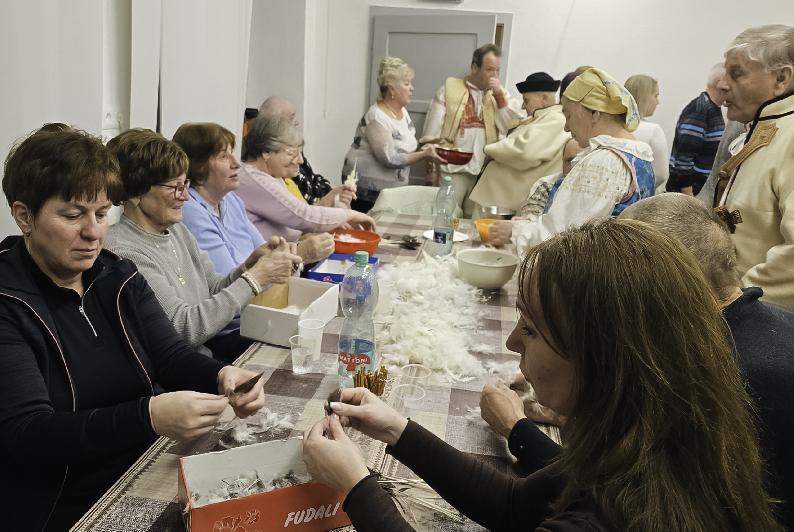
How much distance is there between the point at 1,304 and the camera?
4.07 feet

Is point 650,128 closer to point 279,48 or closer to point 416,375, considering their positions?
point 279,48

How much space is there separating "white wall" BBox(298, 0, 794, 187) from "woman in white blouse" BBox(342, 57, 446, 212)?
151cm

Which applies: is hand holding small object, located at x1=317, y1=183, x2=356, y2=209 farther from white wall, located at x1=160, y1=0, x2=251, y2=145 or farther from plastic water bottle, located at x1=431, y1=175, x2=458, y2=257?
white wall, located at x1=160, y1=0, x2=251, y2=145

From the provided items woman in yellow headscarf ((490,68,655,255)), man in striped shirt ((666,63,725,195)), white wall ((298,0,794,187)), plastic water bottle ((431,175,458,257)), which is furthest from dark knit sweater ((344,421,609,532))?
white wall ((298,0,794,187))

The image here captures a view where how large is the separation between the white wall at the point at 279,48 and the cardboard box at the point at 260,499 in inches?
208

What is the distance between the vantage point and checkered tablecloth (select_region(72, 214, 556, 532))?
1.04 meters

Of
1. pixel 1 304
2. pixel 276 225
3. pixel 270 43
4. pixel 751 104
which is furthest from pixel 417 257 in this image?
pixel 270 43

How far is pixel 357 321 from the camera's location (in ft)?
5.83

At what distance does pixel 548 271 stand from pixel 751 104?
6.31 ft

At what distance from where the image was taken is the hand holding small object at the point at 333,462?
3.24 feet

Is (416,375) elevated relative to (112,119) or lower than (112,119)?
lower

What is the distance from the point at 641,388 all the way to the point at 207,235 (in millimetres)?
1964

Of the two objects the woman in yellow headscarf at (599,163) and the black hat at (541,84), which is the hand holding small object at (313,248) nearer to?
the woman in yellow headscarf at (599,163)

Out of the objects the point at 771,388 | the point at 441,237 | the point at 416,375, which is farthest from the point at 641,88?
the point at 771,388
